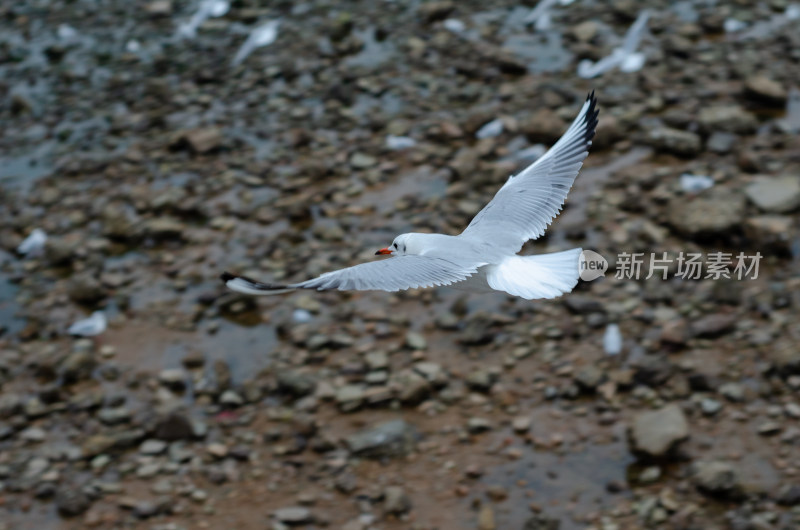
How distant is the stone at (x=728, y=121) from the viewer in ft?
24.9

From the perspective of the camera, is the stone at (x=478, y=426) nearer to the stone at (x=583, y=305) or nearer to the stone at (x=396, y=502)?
the stone at (x=396, y=502)

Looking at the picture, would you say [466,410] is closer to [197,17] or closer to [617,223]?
[617,223]

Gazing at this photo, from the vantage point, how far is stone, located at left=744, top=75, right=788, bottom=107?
7879 millimetres

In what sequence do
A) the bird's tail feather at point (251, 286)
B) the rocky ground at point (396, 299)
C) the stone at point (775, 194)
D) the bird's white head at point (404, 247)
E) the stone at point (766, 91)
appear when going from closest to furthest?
the bird's tail feather at point (251, 286), the bird's white head at point (404, 247), the rocky ground at point (396, 299), the stone at point (775, 194), the stone at point (766, 91)

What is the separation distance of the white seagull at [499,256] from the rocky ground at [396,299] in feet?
3.95

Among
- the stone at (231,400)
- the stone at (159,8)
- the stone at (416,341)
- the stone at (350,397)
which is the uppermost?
the stone at (159,8)

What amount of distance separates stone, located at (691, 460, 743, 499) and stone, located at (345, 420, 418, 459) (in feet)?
5.12

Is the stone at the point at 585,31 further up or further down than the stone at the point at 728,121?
further up

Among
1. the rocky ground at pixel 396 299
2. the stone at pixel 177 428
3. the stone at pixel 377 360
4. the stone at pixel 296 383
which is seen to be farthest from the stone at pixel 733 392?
the stone at pixel 177 428

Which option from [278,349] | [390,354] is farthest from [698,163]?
[278,349]

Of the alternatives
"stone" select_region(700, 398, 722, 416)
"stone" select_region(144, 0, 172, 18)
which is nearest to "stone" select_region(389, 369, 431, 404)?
"stone" select_region(700, 398, 722, 416)

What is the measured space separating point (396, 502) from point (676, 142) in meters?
3.79

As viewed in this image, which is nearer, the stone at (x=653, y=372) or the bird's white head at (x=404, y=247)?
the bird's white head at (x=404, y=247)

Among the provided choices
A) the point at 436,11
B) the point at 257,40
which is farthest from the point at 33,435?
the point at 436,11
